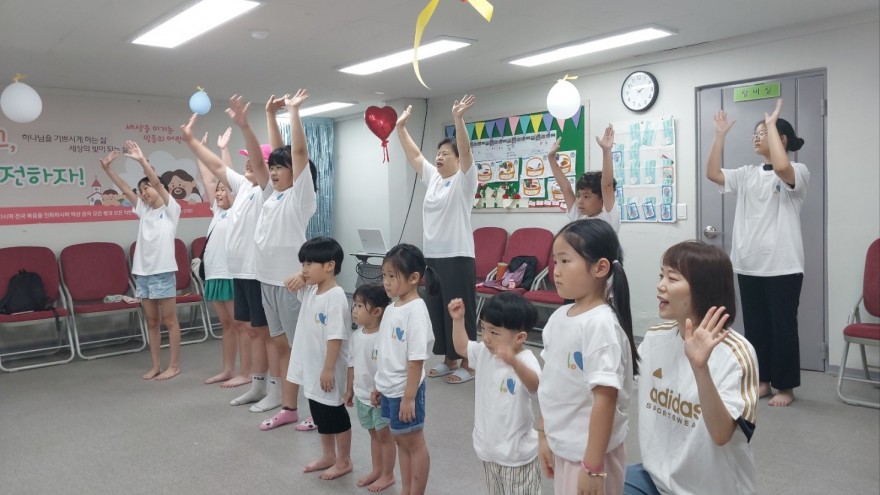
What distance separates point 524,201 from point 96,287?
4014 mm

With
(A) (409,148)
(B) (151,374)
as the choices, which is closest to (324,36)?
(A) (409,148)

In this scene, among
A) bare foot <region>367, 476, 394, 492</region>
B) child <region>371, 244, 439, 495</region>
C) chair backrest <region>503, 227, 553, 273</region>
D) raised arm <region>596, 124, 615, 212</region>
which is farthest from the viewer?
chair backrest <region>503, 227, 553, 273</region>

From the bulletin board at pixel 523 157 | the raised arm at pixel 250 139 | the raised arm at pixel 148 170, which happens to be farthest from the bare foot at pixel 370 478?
the bulletin board at pixel 523 157

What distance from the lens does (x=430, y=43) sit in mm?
4719

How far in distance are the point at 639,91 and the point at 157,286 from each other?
4063 millimetres

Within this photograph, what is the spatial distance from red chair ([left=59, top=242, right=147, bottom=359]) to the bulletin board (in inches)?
138

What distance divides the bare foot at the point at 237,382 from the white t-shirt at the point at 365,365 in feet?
6.98

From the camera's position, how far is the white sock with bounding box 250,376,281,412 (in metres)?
3.84

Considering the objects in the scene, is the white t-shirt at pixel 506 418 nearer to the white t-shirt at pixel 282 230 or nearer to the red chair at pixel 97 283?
the white t-shirt at pixel 282 230

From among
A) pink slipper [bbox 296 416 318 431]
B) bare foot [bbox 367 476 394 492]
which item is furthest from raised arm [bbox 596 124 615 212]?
pink slipper [bbox 296 416 318 431]

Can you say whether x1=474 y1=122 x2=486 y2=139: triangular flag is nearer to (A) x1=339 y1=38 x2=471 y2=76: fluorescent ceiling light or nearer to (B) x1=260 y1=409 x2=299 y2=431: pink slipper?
(A) x1=339 y1=38 x2=471 y2=76: fluorescent ceiling light

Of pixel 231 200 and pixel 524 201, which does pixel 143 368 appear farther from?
pixel 524 201

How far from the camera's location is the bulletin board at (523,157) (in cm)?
590

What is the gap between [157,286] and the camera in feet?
15.3
